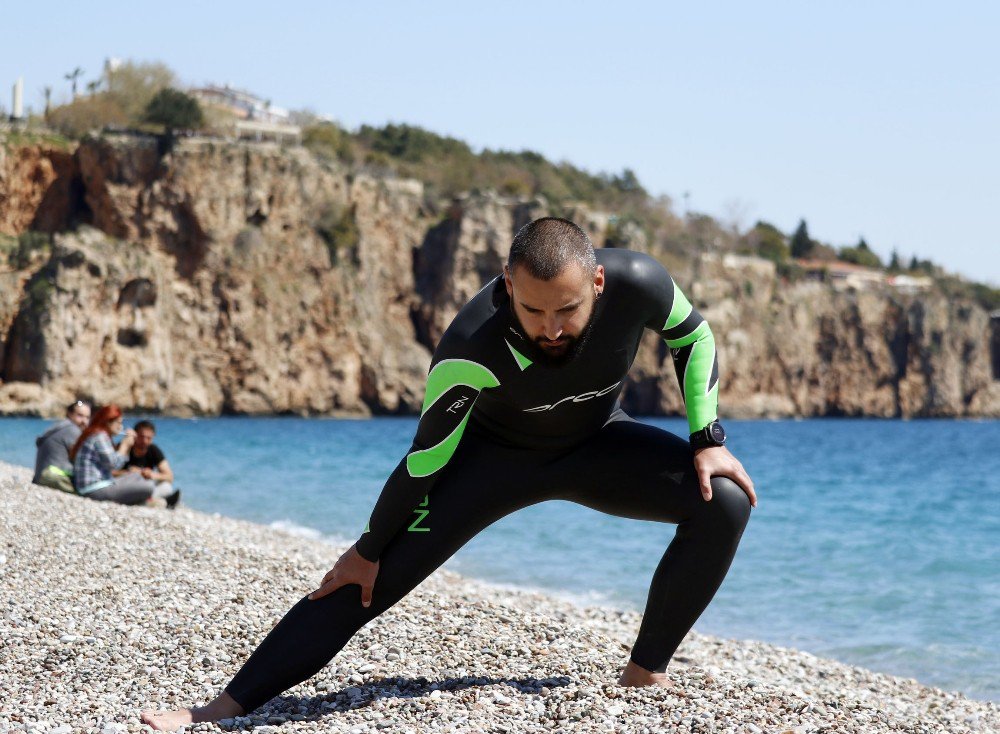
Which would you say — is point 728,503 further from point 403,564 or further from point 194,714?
point 194,714

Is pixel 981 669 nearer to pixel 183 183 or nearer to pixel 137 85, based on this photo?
pixel 183 183

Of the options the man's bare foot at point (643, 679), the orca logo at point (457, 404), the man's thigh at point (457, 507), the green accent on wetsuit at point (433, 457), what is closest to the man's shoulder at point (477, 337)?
the orca logo at point (457, 404)

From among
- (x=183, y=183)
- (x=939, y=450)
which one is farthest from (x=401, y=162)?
(x=939, y=450)

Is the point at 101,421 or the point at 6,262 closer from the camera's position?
the point at 101,421

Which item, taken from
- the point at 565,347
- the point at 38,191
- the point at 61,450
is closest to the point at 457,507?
the point at 565,347

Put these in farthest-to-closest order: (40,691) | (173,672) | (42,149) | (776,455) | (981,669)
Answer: (42,149)
(776,455)
(981,669)
(173,672)
(40,691)

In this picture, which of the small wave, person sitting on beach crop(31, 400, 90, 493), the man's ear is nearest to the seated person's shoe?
person sitting on beach crop(31, 400, 90, 493)

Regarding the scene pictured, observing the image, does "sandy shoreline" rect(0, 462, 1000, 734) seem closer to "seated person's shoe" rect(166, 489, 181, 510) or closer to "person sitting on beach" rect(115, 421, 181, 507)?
"person sitting on beach" rect(115, 421, 181, 507)

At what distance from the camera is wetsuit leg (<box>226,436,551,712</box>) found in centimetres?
414

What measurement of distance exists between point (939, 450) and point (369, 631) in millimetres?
49621

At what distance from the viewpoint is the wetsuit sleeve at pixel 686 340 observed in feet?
14.2

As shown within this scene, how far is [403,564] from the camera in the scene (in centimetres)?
425

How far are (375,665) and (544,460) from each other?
1.44m

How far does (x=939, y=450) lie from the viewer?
50531 millimetres
